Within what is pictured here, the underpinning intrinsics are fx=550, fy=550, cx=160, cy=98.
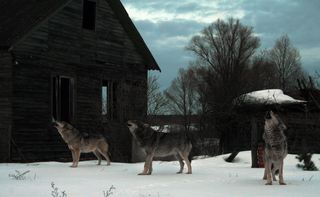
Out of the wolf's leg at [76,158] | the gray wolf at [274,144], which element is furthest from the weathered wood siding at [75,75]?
the gray wolf at [274,144]

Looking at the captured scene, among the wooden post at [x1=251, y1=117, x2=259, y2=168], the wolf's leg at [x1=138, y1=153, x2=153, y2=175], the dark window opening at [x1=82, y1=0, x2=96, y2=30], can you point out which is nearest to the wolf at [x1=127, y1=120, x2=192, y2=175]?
the wolf's leg at [x1=138, y1=153, x2=153, y2=175]

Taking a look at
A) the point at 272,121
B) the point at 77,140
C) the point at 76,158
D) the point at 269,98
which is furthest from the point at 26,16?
the point at 272,121

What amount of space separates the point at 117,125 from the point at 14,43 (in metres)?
5.23

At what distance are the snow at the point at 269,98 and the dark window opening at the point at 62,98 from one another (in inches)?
348

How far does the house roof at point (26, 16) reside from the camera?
2108 cm

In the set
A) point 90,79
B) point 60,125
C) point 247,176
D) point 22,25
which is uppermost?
point 22,25

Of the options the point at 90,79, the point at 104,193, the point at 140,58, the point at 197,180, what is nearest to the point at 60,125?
the point at 197,180

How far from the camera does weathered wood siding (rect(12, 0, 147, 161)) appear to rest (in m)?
21.3

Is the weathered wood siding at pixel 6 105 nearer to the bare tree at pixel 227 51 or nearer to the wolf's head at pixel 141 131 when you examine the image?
the wolf's head at pixel 141 131

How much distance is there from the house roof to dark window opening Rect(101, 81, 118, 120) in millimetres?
2651

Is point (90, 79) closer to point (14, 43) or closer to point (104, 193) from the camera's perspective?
point (14, 43)

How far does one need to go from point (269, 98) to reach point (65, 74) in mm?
9709

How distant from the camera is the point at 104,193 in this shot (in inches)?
322

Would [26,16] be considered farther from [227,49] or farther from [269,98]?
[227,49]
